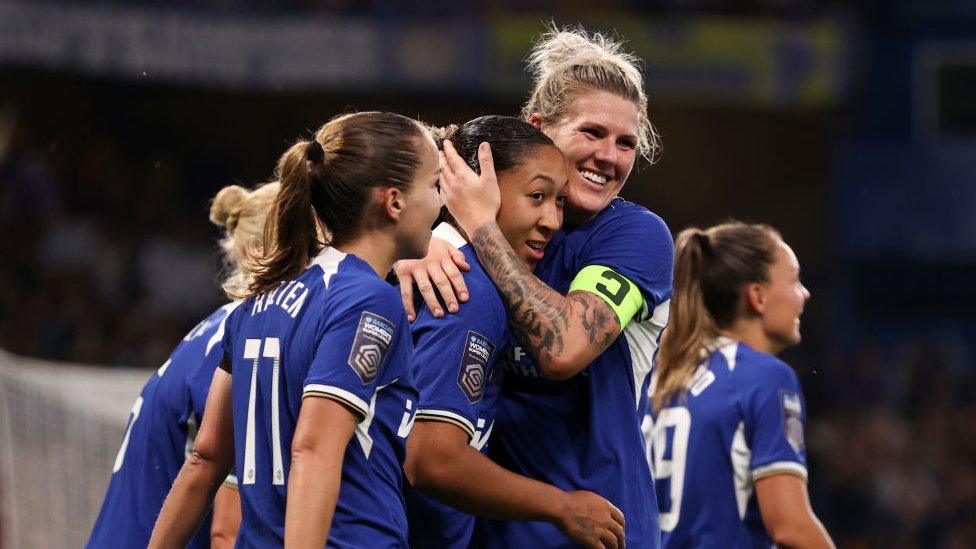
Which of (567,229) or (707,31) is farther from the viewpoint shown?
(707,31)

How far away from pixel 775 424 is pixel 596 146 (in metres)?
1.34

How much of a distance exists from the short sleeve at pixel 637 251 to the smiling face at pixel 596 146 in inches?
3.0

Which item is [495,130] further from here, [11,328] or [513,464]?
[11,328]

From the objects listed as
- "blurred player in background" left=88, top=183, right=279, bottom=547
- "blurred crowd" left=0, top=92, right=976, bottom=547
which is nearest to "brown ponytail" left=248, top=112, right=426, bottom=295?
"blurred player in background" left=88, top=183, right=279, bottom=547

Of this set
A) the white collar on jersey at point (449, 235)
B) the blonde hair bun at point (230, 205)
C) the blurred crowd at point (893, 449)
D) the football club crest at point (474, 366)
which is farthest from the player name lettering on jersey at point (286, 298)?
the blurred crowd at point (893, 449)

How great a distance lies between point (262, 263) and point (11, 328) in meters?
8.19

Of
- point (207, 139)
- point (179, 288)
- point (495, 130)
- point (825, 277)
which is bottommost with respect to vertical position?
point (825, 277)

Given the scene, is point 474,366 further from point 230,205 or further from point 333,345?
point 230,205

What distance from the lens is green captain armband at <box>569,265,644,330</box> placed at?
3.23 meters

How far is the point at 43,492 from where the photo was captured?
6.70 metres

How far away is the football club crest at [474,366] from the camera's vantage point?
3098mm

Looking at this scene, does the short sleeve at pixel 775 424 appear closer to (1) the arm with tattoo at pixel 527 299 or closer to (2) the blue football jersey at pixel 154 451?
(1) the arm with tattoo at pixel 527 299

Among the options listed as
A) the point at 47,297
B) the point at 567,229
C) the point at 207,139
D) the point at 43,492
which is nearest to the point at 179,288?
the point at 47,297

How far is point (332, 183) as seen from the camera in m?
2.96
